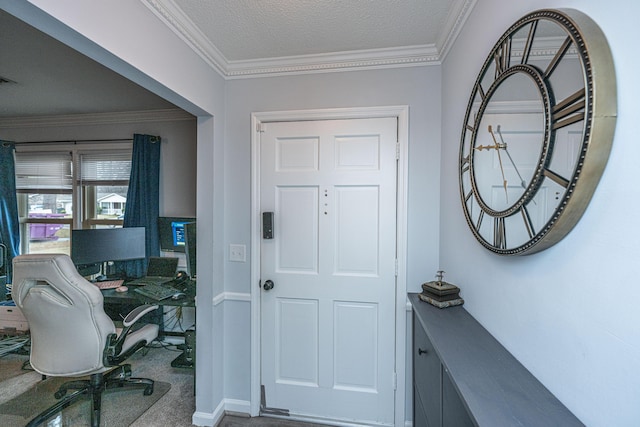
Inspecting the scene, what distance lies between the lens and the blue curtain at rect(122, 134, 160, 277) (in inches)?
121

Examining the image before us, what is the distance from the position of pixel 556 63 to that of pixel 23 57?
3.02 m

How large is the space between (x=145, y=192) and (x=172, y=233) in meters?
0.54

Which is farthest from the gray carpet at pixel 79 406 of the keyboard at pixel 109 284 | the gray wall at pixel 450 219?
Result: the keyboard at pixel 109 284

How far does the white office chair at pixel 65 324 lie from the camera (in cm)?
173

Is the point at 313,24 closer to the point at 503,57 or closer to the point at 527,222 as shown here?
the point at 503,57

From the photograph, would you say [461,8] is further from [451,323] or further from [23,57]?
[23,57]

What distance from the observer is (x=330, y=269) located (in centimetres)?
200

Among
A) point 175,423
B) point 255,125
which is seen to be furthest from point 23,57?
point 175,423

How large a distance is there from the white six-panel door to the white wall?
916mm

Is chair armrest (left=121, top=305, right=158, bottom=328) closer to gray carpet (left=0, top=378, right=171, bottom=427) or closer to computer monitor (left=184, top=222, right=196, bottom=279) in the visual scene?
computer monitor (left=184, top=222, right=196, bottom=279)

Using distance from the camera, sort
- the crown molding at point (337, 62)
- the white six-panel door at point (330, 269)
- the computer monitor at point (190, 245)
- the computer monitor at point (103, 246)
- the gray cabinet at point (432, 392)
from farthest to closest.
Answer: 1. the computer monitor at point (103, 246)
2. the computer monitor at point (190, 245)
3. the white six-panel door at point (330, 269)
4. the crown molding at point (337, 62)
5. the gray cabinet at point (432, 392)

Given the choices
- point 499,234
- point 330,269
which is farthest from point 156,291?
point 499,234

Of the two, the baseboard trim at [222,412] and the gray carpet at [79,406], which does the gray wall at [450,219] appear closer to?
the baseboard trim at [222,412]

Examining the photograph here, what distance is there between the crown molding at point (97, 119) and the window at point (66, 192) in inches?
11.6
